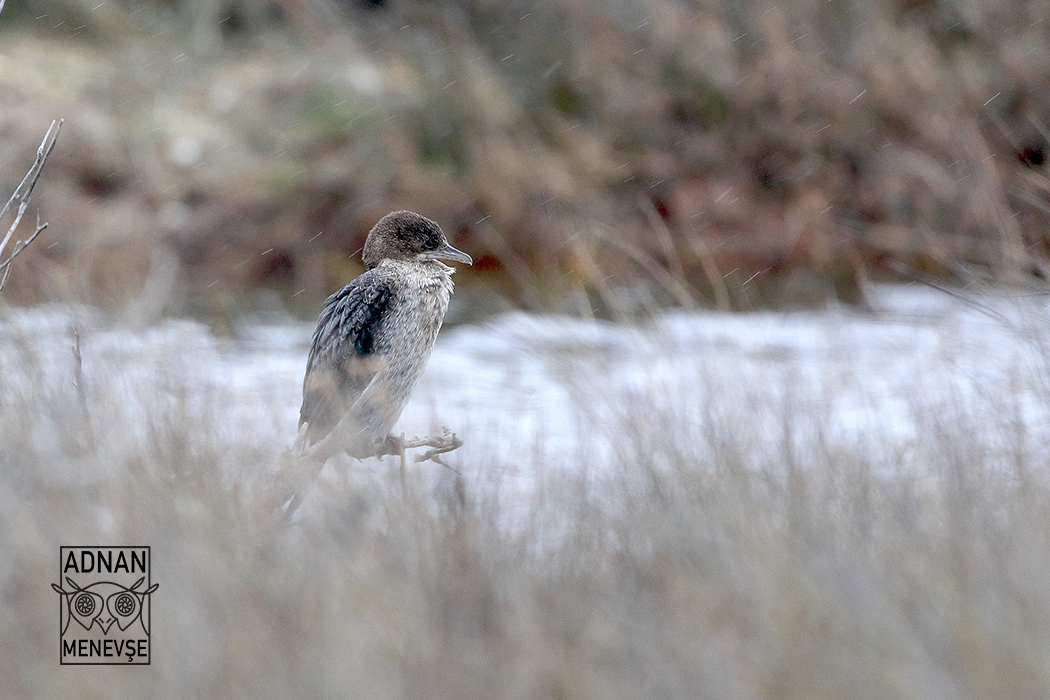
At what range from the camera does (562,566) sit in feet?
7.79

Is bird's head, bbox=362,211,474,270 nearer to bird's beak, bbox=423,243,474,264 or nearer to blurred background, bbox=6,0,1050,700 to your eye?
bird's beak, bbox=423,243,474,264

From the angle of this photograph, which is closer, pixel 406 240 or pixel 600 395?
pixel 600 395

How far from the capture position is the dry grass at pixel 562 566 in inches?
73.6

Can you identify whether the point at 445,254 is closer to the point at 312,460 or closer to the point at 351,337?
the point at 351,337

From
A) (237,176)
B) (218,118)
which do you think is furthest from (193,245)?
(218,118)

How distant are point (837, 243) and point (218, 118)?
6.08m

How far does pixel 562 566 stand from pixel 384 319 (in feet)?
4.02

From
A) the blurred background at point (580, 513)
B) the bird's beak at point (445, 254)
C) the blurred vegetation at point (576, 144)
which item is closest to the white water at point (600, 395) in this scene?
the blurred background at point (580, 513)

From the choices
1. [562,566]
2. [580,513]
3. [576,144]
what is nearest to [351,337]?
[580,513]

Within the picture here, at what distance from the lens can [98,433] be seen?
8.61 ft

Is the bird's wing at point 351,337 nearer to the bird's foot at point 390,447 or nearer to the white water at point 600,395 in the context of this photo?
the white water at point 600,395

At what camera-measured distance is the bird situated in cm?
329

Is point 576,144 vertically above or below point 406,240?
above

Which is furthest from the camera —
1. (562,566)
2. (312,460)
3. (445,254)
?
(445,254)
